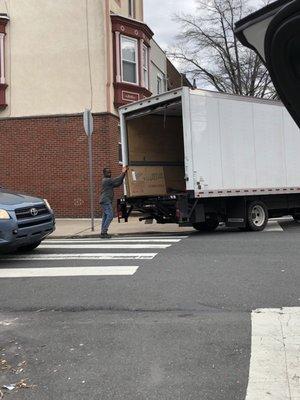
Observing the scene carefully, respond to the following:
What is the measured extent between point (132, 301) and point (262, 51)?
449cm

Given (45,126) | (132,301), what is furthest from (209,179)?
(45,126)

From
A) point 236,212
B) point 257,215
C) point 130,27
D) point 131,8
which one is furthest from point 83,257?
point 131,8

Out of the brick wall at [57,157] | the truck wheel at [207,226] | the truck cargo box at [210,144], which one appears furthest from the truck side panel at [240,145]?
the brick wall at [57,157]

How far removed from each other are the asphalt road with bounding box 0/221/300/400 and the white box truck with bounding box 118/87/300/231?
2.93 metres

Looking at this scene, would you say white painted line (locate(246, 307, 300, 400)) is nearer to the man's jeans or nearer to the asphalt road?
the asphalt road

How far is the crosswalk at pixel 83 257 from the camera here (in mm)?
8539

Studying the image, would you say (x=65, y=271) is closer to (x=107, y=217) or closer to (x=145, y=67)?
(x=107, y=217)

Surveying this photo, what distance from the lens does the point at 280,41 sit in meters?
2.43

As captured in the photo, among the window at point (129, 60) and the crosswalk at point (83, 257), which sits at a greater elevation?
the window at point (129, 60)

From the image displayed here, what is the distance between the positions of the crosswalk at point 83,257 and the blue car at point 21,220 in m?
0.41

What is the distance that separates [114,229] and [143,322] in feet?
30.5

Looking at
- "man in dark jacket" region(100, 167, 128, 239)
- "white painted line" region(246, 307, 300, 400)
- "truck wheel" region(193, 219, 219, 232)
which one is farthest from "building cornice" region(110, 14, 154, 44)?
"white painted line" region(246, 307, 300, 400)

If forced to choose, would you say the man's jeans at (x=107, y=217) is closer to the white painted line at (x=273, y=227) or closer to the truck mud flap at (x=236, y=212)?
the truck mud flap at (x=236, y=212)

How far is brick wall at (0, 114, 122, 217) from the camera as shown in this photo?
18375 millimetres
